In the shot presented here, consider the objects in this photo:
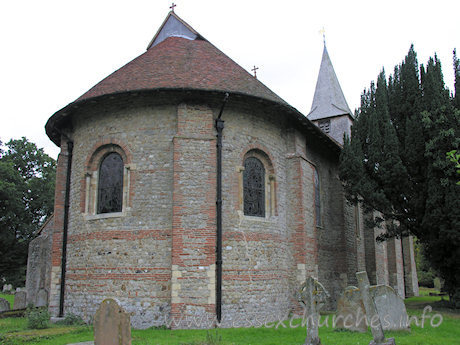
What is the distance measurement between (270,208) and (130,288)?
5021 mm

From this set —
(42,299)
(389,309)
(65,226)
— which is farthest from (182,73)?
(42,299)

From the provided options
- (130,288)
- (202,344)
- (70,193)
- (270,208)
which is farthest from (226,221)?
(70,193)

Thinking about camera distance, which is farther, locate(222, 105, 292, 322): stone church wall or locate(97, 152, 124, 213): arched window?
locate(97, 152, 124, 213): arched window

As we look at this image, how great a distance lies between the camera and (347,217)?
20344 mm

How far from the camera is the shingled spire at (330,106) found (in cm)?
2530

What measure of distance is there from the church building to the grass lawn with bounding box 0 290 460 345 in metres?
1.07

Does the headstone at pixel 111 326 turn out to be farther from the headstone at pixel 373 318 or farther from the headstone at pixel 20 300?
the headstone at pixel 20 300

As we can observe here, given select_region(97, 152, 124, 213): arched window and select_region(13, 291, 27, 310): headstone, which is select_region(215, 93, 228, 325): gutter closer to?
select_region(97, 152, 124, 213): arched window

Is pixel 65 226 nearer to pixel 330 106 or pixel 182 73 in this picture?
pixel 182 73

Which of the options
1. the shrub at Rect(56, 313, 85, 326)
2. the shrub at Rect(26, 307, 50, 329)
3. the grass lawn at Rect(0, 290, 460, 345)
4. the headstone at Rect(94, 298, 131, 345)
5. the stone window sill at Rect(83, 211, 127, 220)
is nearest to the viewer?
the headstone at Rect(94, 298, 131, 345)

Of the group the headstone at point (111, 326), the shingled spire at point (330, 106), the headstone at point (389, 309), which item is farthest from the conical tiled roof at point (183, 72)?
the shingled spire at point (330, 106)

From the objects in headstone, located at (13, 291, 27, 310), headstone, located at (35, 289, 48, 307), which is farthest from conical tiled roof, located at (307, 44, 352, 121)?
headstone, located at (13, 291, 27, 310)

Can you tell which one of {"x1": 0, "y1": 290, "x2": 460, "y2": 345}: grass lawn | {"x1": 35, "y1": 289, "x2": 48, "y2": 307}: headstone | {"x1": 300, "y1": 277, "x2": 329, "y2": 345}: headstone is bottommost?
{"x1": 0, "y1": 290, "x2": 460, "y2": 345}: grass lawn

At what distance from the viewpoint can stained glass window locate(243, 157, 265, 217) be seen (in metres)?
13.8
